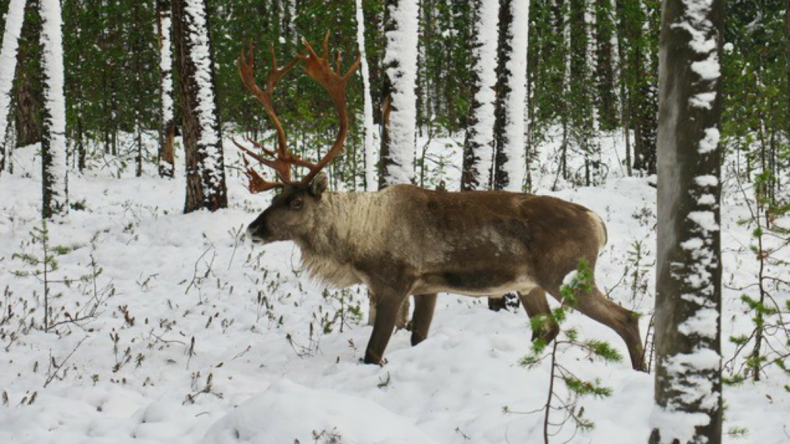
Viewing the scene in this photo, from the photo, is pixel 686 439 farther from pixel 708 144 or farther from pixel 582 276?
pixel 708 144

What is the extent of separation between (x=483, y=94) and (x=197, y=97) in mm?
5109

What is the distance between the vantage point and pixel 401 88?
27.1 feet

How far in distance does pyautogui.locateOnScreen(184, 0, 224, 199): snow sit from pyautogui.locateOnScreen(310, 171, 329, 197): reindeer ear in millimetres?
5172

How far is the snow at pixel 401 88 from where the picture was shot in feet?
27.1

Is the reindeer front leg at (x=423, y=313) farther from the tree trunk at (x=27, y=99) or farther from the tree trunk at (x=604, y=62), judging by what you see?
the tree trunk at (x=604, y=62)

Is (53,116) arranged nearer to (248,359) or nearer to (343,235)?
(248,359)

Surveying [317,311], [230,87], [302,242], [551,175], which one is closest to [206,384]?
[302,242]

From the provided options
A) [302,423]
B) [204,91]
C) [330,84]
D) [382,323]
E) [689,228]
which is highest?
[204,91]

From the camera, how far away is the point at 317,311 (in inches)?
348

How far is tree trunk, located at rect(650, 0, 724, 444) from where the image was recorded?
3.00 meters

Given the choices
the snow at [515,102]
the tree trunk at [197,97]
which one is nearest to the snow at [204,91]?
the tree trunk at [197,97]

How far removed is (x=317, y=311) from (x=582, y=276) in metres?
5.77

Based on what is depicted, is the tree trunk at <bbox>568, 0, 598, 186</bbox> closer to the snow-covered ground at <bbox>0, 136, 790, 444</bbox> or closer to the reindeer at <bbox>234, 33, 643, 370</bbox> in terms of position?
the snow-covered ground at <bbox>0, 136, 790, 444</bbox>

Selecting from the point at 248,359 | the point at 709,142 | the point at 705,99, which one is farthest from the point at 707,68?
the point at 248,359
